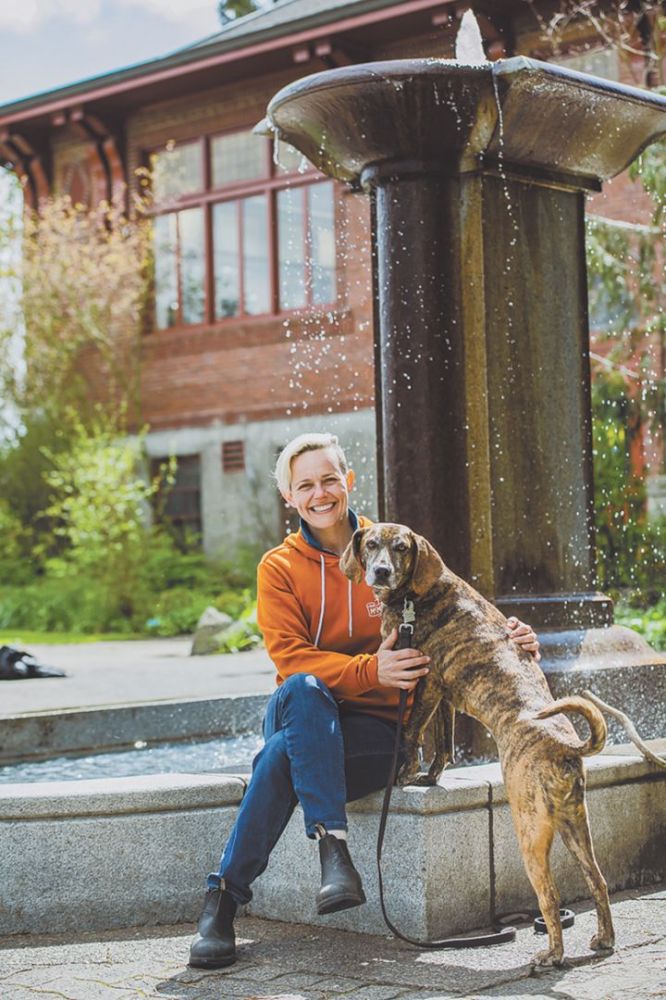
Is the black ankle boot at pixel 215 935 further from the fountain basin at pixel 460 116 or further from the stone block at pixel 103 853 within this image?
the fountain basin at pixel 460 116

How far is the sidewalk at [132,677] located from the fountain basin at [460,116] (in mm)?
3027

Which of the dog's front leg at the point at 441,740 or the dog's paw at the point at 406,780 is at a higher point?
the dog's front leg at the point at 441,740

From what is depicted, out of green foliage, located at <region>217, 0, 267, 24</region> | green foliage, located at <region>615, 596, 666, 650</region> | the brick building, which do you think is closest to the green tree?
green foliage, located at <region>217, 0, 267, 24</region>

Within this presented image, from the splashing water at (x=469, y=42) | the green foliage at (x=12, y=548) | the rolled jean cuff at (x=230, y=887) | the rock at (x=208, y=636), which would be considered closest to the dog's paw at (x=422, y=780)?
the rolled jean cuff at (x=230, y=887)

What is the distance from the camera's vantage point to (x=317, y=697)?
445 cm

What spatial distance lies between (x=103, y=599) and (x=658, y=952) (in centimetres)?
1605

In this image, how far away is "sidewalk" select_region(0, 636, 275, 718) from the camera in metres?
9.77

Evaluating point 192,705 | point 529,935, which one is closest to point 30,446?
point 192,705

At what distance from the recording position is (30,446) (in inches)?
872

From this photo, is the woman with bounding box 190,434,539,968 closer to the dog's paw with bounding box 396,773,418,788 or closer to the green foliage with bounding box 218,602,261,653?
the dog's paw with bounding box 396,773,418,788

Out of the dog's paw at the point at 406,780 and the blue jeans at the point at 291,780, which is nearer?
the blue jeans at the point at 291,780

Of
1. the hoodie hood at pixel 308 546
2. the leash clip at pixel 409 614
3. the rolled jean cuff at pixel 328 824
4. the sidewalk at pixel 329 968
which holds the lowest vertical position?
the sidewalk at pixel 329 968

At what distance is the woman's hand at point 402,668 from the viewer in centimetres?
439

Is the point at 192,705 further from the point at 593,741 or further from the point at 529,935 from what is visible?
the point at 593,741
